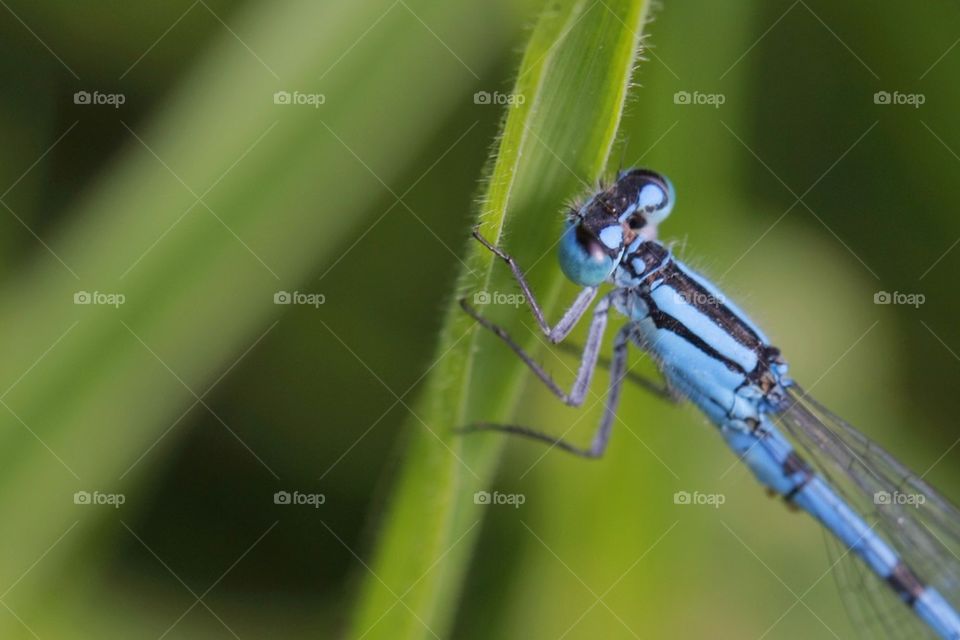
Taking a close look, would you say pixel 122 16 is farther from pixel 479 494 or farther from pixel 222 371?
pixel 479 494

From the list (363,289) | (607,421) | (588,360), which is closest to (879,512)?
(607,421)

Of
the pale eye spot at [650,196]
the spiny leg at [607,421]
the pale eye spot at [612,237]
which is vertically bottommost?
the spiny leg at [607,421]

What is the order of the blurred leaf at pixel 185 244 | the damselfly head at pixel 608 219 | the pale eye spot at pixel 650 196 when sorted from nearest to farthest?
the blurred leaf at pixel 185 244 < the damselfly head at pixel 608 219 < the pale eye spot at pixel 650 196

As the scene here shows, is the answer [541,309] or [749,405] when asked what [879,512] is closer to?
[749,405]

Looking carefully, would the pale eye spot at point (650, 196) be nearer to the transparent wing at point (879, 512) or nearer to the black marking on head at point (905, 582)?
the transparent wing at point (879, 512)

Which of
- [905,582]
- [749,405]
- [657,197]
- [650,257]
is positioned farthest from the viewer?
[905,582]

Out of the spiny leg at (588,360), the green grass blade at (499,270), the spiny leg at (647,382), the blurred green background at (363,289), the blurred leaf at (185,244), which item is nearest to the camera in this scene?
the green grass blade at (499,270)

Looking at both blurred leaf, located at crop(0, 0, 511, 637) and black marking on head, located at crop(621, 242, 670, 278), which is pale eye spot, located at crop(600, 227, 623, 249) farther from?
blurred leaf, located at crop(0, 0, 511, 637)

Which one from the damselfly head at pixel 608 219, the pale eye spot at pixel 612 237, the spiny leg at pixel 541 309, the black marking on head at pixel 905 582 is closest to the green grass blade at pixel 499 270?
the spiny leg at pixel 541 309
